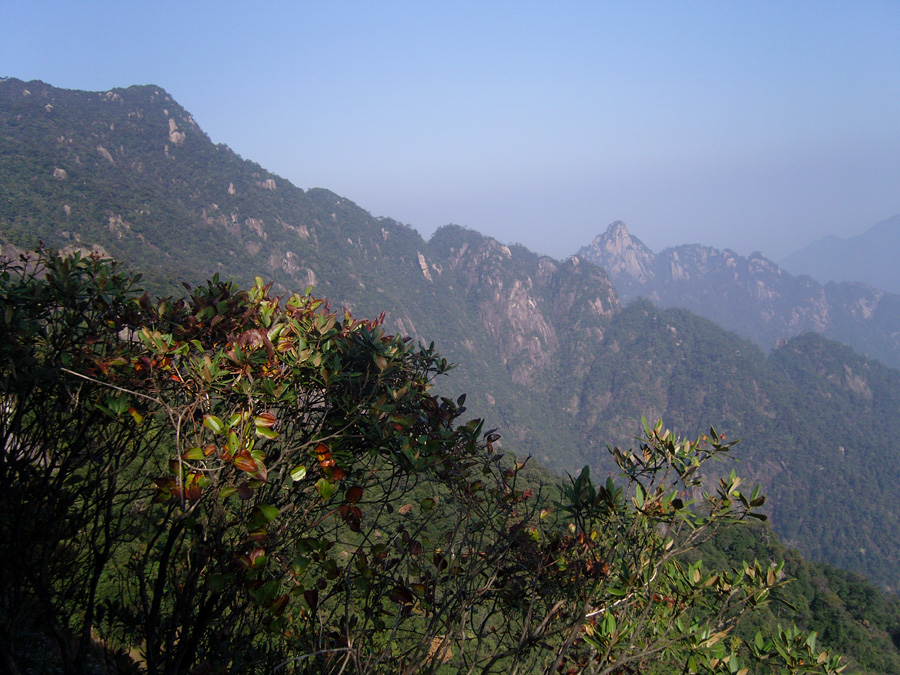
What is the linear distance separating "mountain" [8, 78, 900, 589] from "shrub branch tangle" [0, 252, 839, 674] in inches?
1749

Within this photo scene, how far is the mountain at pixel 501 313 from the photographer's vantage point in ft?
193

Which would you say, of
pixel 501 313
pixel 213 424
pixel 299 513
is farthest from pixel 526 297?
pixel 213 424

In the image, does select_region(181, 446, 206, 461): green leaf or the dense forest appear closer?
select_region(181, 446, 206, 461): green leaf

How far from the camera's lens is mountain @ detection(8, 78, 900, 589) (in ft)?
193

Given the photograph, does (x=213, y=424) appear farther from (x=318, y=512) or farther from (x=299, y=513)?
(x=318, y=512)

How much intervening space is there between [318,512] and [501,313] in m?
114

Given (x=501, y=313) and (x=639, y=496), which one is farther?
(x=501, y=313)

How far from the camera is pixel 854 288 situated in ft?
591

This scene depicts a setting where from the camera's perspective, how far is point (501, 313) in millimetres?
114938

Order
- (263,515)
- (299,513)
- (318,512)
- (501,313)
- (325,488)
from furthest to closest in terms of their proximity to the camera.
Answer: (501,313)
(318,512)
(299,513)
(325,488)
(263,515)

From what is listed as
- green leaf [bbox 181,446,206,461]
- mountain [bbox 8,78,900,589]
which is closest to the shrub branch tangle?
green leaf [bbox 181,446,206,461]

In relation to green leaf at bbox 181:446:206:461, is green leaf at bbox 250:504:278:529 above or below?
below

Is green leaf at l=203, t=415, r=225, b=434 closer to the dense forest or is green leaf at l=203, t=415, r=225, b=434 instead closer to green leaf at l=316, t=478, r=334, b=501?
the dense forest

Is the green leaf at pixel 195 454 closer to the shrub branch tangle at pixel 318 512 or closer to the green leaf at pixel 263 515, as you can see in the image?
the shrub branch tangle at pixel 318 512
